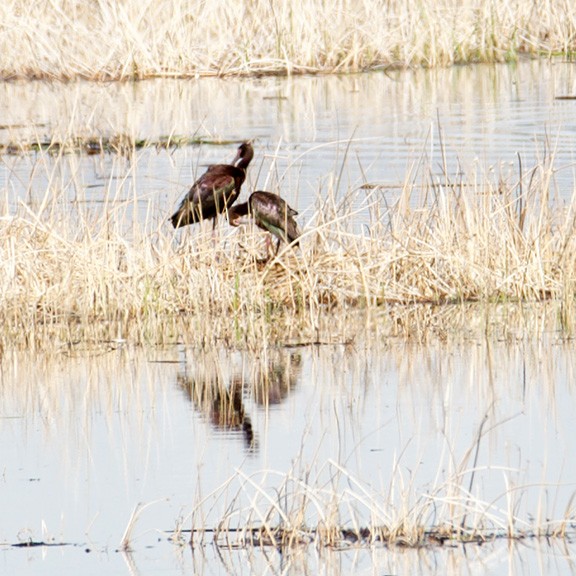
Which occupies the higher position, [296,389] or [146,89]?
[146,89]

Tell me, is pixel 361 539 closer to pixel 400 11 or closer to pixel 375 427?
pixel 375 427

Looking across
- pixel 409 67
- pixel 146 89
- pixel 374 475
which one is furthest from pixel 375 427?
pixel 409 67

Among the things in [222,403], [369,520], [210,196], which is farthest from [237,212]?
[369,520]

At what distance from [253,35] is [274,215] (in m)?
11.7

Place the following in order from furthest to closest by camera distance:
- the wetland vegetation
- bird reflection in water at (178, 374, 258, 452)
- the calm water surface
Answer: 1. bird reflection in water at (178, 374, 258, 452)
2. the wetland vegetation
3. the calm water surface

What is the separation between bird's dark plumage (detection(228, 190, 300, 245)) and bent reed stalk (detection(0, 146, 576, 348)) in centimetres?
11

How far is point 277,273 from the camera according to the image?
30.5 ft

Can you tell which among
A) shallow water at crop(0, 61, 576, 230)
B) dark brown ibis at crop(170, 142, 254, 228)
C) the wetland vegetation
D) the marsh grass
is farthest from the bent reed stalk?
the marsh grass

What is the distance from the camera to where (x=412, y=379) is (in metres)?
7.41

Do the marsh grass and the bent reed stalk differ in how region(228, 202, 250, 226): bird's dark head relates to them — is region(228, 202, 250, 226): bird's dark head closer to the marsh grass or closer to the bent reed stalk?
the bent reed stalk

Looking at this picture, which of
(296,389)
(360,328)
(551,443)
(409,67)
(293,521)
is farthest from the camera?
(409,67)

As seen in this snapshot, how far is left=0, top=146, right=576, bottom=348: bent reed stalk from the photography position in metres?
8.77

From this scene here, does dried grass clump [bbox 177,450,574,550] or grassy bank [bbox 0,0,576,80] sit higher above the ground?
grassy bank [bbox 0,0,576,80]

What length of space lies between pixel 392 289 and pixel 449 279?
317 millimetres
